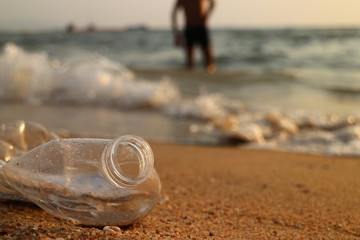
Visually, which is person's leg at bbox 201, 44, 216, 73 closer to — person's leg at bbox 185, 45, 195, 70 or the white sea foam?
person's leg at bbox 185, 45, 195, 70

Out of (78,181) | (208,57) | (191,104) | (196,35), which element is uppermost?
(196,35)

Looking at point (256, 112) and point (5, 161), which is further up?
point (5, 161)

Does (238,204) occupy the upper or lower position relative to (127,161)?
lower

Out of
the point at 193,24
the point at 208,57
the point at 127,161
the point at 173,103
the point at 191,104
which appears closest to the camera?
the point at 127,161

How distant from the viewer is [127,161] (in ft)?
4.33

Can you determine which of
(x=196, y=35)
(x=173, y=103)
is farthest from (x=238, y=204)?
(x=196, y=35)

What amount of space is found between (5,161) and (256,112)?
12.1 feet

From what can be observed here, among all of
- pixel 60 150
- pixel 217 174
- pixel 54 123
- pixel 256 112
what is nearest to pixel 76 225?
pixel 60 150

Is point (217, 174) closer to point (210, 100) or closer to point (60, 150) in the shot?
point (60, 150)

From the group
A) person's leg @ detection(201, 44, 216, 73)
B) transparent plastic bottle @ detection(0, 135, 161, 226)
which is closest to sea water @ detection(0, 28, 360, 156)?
person's leg @ detection(201, 44, 216, 73)

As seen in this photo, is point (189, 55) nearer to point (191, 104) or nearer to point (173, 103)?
point (173, 103)

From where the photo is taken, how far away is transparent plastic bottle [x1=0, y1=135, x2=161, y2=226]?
1.33 m

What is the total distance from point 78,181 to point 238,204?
87 cm

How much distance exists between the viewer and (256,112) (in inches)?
193
